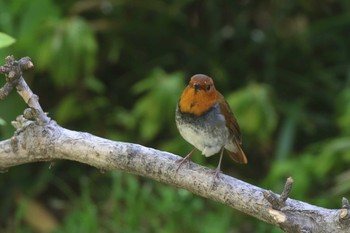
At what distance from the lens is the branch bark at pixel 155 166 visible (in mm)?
1964

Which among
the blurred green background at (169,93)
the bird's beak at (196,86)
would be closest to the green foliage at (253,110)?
the blurred green background at (169,93)

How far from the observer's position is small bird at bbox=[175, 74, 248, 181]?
2469 mm

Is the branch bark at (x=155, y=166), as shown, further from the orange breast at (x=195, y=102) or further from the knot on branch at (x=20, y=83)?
the orange breast at (x=195, y=102)

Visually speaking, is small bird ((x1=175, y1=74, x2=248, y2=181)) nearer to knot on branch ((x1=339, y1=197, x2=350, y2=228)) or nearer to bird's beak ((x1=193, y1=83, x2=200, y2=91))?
bird's beak ((x1=193, y1=83, x2=200, y2=91))

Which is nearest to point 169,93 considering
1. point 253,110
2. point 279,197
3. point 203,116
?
point 253,110

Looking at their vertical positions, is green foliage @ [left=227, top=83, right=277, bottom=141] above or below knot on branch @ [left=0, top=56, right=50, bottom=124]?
above

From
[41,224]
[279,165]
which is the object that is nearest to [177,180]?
[279,165]

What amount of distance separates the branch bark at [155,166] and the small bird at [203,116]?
0.28 m

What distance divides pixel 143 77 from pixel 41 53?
81 cm

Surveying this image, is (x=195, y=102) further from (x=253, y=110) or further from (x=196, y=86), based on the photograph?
(x=253, y=110)

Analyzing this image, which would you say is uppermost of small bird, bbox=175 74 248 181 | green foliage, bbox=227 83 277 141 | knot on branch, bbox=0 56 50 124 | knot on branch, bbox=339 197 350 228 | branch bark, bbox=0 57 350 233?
green foliage, bbox=227 83 277 141

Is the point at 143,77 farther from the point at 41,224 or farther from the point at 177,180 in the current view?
the point at 177,180

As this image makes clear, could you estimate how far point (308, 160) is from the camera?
157 inches

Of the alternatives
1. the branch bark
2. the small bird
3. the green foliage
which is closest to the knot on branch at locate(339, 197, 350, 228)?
the branch bark
